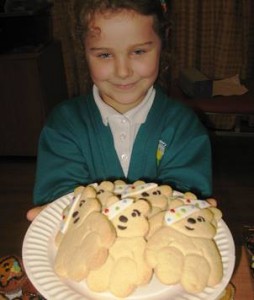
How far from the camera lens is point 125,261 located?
21.9 inches

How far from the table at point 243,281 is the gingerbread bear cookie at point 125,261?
350 millimetres

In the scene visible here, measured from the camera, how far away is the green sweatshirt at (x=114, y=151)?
0.99 m

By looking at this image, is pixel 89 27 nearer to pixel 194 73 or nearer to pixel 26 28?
pixel 194 73

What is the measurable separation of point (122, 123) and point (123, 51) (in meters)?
0.25

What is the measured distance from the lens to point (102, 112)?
1075 mm

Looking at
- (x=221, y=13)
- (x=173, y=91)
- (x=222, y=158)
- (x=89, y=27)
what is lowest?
(x=222, y=158)

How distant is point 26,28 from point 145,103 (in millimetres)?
1802

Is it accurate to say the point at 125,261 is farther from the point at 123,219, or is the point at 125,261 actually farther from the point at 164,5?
the point at 164,5

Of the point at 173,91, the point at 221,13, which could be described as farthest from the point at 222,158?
the point at 221,13

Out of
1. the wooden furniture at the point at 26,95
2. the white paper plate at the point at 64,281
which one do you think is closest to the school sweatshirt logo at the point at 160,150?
the white paper plate at the point at 64,281

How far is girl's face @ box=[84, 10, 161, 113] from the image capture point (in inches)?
34.1

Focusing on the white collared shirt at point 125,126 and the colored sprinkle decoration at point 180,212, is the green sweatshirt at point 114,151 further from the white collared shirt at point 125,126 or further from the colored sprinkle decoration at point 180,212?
the colored sprinkle decoration at point 180,212

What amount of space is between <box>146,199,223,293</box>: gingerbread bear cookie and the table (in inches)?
11.0

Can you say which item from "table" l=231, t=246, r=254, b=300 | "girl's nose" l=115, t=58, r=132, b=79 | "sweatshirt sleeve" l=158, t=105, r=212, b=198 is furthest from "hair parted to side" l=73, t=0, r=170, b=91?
"table" l=231, t=246, r=254, b=300
